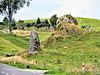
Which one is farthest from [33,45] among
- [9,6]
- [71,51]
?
[9,6]

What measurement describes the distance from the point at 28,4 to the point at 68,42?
139 feet

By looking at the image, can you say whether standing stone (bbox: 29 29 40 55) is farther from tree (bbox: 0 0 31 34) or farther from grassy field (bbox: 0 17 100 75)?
tree (bbox: 0 0 31 34)

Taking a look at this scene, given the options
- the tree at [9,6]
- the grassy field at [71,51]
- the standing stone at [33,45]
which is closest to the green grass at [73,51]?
the grassy field at [71,51]

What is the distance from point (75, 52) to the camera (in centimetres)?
4766

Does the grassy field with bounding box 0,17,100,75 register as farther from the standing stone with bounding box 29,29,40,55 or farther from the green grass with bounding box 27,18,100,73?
the standing stone with bounding box 29,29,40,55

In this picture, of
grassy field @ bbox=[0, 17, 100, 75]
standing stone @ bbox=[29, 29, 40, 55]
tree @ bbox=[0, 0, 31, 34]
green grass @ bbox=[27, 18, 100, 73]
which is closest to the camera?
grassy field @ bbox=[0, 17, 100, 75]

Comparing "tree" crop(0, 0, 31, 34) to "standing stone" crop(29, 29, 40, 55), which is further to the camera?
"tree" crop(0, 0, 31, 34)

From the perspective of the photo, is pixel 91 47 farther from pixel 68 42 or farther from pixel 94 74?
pixel 94 74

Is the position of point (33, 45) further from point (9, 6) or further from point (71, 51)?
point (9, 6)

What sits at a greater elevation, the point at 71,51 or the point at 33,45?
the point at 33,45

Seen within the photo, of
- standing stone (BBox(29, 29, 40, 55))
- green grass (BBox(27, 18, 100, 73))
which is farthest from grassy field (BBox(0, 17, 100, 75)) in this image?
standing stone (BBox(29, 29, 40, 55))

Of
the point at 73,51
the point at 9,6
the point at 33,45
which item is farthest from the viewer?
the point at 9,6

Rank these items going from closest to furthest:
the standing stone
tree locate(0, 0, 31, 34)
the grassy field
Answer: the grassy field
the standing stone
tree locate(0, 0, 31, 34)

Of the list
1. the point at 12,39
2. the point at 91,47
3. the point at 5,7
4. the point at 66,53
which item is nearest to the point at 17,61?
the point at 66,53
